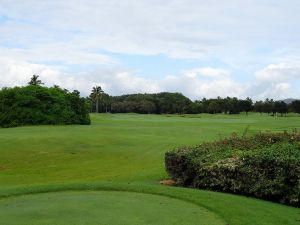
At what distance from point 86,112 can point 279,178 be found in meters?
57.1

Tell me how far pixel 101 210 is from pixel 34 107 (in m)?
55.1

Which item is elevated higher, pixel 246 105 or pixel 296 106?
pixel 246 105

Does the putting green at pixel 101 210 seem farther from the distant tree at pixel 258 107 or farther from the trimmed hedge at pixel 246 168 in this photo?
the distant tree at pixel 258 107

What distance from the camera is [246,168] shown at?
1387cm

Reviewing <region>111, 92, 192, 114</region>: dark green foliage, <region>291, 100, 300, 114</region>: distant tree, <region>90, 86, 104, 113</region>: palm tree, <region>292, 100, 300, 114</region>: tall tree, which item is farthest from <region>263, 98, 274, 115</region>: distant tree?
<region>90, 86, 104, 113</region>: palm tree

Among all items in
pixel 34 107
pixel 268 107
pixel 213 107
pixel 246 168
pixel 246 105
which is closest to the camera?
pixel 246 168

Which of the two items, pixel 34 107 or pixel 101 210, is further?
pixel 34 107

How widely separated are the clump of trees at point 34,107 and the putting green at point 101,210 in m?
50.8

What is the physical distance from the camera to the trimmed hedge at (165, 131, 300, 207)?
42.8 ft

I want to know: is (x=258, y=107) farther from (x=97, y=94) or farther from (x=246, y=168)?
(x=246, y=168)

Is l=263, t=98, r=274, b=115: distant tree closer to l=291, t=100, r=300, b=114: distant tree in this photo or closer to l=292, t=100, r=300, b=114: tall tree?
l=291, t=100, r=300, b=114: distant tree

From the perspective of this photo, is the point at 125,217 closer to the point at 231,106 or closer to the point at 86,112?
the point at 86,112

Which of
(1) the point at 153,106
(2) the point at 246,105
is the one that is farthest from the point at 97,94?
(2) the point at 246,105

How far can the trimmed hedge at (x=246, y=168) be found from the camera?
513 inches
